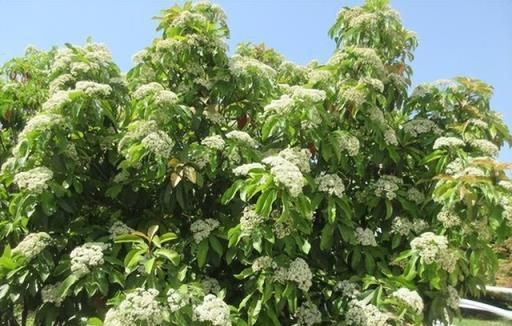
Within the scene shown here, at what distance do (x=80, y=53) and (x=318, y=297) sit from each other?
3.03 m

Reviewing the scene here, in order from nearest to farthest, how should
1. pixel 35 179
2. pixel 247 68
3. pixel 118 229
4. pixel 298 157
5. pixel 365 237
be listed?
pixel 35 179
pixel 298 157
pixel 118 229
pixel 365 237
pixel 247 68

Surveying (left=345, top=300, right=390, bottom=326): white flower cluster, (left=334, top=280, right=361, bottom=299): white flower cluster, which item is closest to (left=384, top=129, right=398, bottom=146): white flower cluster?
(left=334, top=280, right=361, bottom=299): white flower cluster

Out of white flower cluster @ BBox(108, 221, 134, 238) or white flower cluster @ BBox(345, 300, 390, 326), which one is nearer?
white flower cluster @ BBox(345, 300, 390, 326)

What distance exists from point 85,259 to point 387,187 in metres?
2.56

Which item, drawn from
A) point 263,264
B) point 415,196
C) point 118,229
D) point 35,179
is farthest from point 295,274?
point 35,179

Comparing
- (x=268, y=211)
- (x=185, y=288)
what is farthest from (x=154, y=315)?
(x=268, y=211)

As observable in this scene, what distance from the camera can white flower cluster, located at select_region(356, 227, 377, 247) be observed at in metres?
4.57

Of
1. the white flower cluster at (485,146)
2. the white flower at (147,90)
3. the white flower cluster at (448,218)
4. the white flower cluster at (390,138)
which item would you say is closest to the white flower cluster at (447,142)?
the white flower cluster at (485,146)

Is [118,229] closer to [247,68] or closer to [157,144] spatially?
[157,144]

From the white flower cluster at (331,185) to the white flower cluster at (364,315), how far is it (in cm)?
85

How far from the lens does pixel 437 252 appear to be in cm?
419

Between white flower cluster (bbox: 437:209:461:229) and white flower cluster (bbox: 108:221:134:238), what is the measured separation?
8.14ft

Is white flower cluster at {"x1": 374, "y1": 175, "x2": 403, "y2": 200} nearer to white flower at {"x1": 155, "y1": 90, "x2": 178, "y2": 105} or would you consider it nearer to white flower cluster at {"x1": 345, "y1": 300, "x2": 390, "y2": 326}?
white flower cluster at {"x1": 345, "y1": 300, "x2": 390, "y2": 326}

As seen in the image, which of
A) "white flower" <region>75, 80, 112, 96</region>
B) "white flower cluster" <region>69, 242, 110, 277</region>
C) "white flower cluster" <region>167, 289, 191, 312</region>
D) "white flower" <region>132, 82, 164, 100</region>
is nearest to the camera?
"white flower cluster" <region>167, 289, 191, 312</region>
